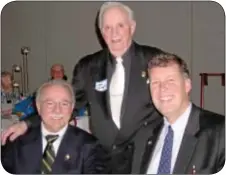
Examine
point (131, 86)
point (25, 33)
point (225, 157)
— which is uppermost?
point (25, 33)

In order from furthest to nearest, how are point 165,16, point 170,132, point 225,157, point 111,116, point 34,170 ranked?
1. point 165,16
2. point 111,116
3. point 34,170
4. point 170,132
5. point 225,157

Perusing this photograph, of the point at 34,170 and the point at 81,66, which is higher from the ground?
the point at 81,66

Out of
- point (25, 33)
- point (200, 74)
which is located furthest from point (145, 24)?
point (25, 33)

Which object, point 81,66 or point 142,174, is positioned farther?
point 81,66

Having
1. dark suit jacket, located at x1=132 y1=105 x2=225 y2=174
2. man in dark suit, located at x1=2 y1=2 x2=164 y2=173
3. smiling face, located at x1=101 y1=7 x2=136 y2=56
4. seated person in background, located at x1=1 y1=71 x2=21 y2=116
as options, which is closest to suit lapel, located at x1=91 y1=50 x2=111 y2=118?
man in dark suit, located at x1=2 y1=2 x2=164 y2=173

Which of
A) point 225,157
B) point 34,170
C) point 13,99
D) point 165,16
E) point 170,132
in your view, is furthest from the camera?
point 165,16

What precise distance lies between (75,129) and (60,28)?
161 inches

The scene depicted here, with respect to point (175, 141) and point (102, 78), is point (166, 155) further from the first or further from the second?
point (102, 78)

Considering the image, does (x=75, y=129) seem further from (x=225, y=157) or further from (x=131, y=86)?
(x=225, y=157)

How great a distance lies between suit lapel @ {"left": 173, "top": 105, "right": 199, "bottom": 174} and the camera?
1.57 metres

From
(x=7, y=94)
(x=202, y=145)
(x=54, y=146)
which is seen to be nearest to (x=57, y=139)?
(x=54, y=146)

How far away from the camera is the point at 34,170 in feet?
5.84

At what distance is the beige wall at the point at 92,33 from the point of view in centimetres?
546

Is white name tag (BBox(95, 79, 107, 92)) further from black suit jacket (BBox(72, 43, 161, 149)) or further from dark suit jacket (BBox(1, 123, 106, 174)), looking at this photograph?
dark suit jacket (BBox(1, 123, 106, 174))
